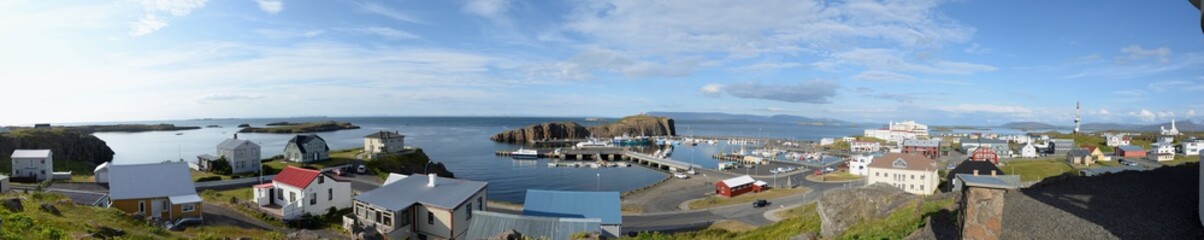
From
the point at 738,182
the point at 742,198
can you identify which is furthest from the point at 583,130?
the point at 742,198

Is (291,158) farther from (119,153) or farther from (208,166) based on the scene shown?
(119,153)

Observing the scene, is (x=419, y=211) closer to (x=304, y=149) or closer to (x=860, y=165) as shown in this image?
(x=304, y=149)

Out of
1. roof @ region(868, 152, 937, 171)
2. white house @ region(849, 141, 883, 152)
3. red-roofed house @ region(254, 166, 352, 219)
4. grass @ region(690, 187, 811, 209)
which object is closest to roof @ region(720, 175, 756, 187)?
grass @ region(690, 187, 811, 209)

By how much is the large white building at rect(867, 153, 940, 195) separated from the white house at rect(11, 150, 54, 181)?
2448 inches

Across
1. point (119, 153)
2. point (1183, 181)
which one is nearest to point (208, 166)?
point (1183, 181)

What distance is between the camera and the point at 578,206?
23.6 meters

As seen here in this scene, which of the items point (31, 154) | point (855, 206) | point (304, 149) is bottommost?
point (304, 149)

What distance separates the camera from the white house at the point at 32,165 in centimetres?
3725

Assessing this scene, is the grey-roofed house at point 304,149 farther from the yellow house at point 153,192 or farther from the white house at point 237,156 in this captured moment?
the yellow house at point 153,192

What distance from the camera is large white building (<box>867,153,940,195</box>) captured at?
136ft

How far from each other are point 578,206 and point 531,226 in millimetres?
5762

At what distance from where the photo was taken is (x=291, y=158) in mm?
52469

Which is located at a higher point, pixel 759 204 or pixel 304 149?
pixel 304 149

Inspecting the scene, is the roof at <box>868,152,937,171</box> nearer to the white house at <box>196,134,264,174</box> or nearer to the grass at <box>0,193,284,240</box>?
the grass at <box>0,193,284,240</box>
